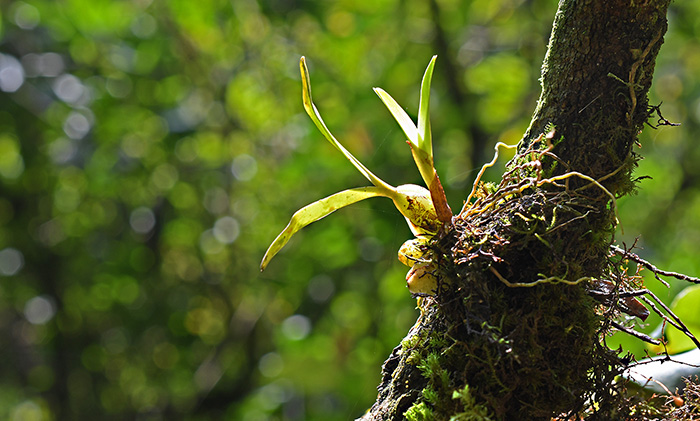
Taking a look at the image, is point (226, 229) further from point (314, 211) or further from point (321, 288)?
point (314, 211)

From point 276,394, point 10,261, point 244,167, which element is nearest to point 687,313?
point 276,394

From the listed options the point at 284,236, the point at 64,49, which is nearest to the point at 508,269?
the point at 284,236

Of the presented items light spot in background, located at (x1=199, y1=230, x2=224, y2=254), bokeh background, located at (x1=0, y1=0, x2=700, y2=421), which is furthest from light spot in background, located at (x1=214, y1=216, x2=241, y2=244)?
light spot in background, located at (x1=199, y1=230, x2=224, y2=254)

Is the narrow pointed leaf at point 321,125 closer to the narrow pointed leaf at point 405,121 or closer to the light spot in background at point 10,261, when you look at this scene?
the narrow pointed leaf at point 405,121

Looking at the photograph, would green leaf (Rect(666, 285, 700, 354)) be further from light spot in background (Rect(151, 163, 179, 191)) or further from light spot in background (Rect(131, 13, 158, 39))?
light spot in background (Rect(151, 163, 179, 191))

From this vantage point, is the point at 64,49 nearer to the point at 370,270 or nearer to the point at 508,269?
the point at 370,270

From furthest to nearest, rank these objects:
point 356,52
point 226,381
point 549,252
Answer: point 226,381 → point 356,52 → point 549,252
